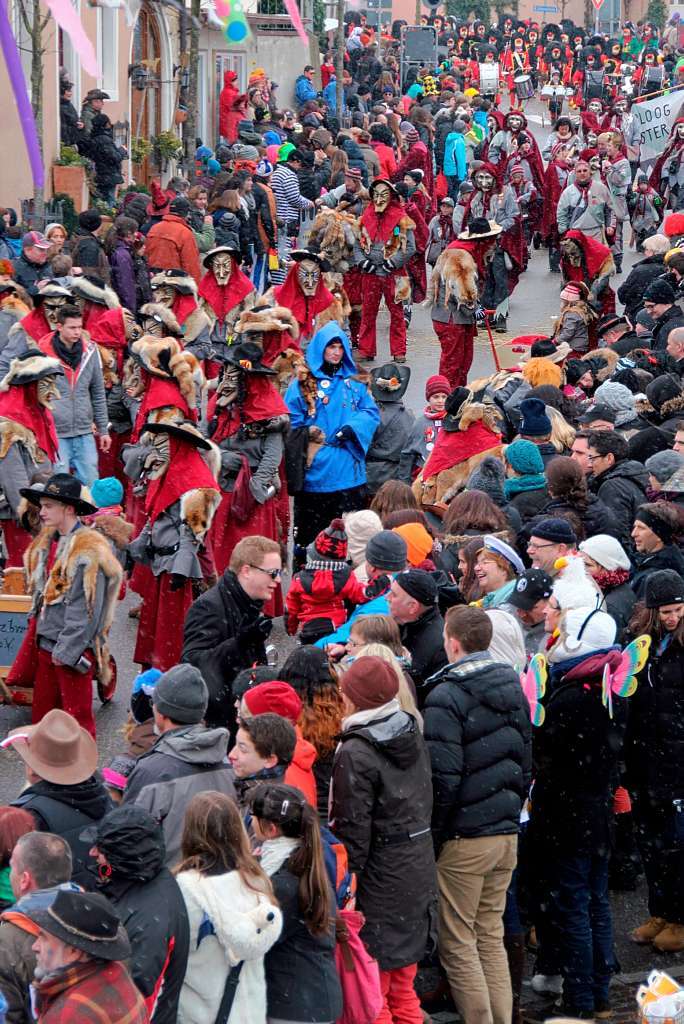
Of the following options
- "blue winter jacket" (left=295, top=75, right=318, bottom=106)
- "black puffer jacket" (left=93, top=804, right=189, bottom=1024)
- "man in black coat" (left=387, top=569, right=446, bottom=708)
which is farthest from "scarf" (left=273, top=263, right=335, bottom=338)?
"blue winter jacket" (left=295, top=75, right=318, bottom=106)

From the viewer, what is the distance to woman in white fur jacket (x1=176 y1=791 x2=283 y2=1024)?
4.31 metres

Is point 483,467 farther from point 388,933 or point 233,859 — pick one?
point 233,859

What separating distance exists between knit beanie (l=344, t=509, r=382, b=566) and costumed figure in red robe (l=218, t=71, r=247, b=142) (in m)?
23.4

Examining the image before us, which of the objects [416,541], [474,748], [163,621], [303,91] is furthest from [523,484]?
[303,91]

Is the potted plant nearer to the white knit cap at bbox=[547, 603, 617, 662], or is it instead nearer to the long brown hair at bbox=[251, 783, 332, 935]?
the white knit cap at bbox=[547, 603, 617, 662]

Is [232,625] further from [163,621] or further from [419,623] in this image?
[163,621]

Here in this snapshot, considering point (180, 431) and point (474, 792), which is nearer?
point (474, 792)

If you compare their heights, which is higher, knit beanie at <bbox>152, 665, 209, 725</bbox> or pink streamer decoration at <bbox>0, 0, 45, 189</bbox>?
pink streamer decoration at <bbox>0, 0, 45, 189</bbox>

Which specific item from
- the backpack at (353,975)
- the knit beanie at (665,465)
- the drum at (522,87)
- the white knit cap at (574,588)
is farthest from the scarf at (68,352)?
the drum at (522,87)

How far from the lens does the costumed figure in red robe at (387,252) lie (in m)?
16.2

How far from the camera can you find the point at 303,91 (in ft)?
117

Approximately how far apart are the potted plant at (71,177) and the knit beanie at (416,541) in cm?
1445

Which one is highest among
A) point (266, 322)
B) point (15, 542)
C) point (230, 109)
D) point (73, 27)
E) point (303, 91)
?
point (73, 27)

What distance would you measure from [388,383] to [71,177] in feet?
40.1
